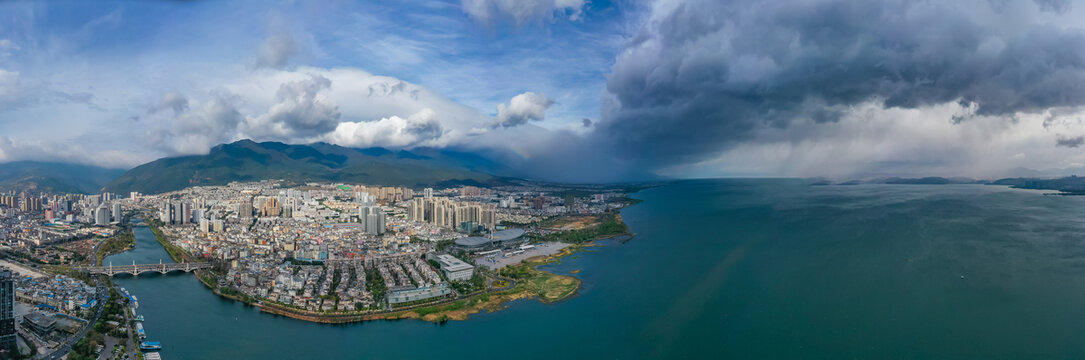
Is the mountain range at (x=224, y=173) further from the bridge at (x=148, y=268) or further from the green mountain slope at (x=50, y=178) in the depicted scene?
the bridge at (x=148, y=268)

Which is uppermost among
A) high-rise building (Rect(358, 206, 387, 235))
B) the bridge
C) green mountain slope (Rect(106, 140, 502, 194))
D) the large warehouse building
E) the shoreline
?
green mountain slope (Rect(106, 140, 502, 194))

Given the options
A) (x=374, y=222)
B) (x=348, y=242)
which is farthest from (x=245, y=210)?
(x=348, y=242)

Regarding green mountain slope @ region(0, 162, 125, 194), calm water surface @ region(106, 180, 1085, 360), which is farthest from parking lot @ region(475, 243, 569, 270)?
green mountain slope @ region(0, 162, 125, 194)

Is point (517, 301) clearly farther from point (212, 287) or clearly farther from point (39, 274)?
point (39, 274)

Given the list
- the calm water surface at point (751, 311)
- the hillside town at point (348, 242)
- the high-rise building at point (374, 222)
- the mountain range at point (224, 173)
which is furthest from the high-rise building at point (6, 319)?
the mountain range at point (224, 173)

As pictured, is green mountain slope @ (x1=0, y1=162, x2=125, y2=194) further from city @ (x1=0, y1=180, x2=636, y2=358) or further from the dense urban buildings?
the dense urban buildings

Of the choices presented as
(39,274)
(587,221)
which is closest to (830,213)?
(587,221)
